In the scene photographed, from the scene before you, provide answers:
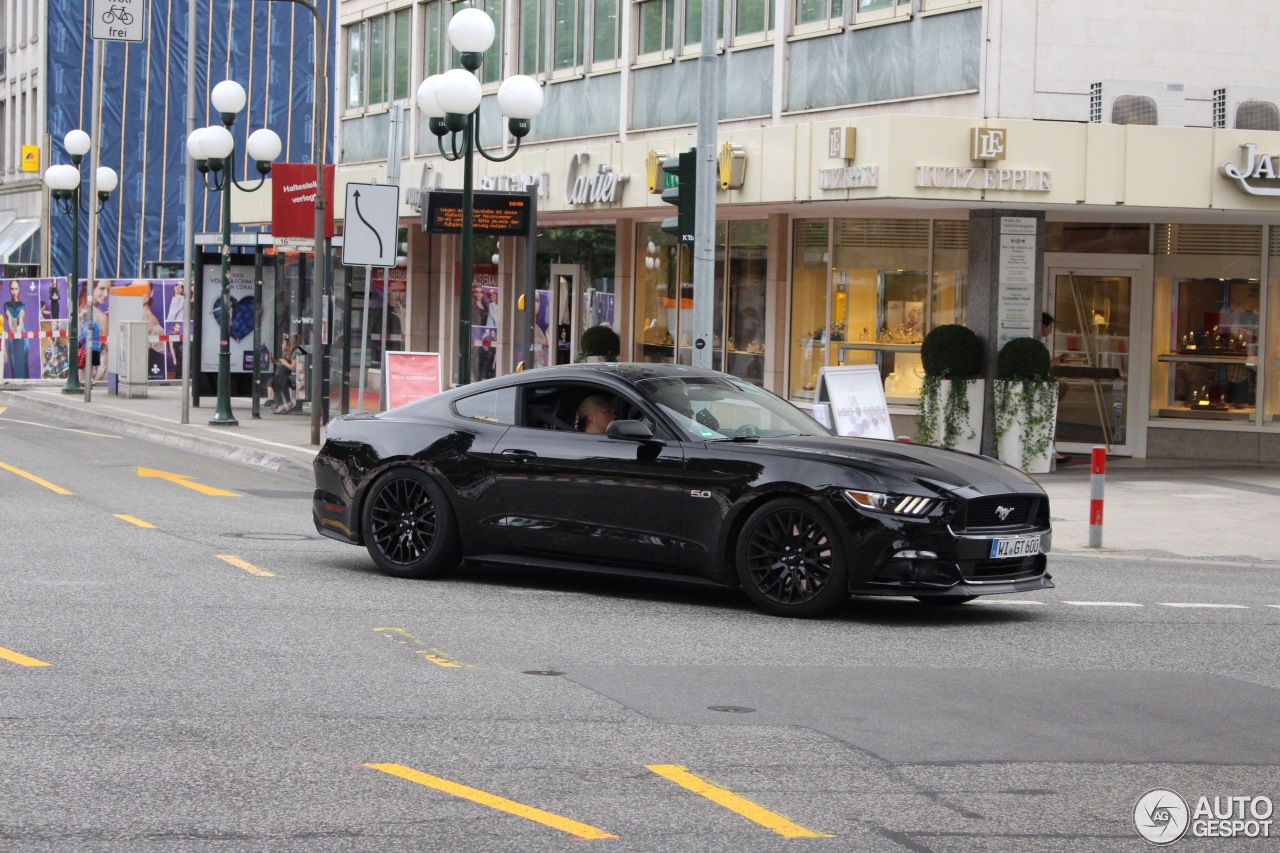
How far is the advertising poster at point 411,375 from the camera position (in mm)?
20219

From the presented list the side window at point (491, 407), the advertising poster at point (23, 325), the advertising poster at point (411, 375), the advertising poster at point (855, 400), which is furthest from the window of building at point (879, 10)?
the advertising poster at point (23, 325)

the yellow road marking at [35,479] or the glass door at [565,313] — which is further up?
the glass door at [565,313]

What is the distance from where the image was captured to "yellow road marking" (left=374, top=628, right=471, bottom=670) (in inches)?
327

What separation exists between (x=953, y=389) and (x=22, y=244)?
48.4 m

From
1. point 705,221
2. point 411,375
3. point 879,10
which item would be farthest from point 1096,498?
point 879,10

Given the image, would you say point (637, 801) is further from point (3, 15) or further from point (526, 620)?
point (3, 15)

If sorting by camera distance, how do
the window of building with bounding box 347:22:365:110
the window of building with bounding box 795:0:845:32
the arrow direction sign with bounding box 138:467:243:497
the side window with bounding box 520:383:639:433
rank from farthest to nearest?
the window of building with bounding box 347:22:365:110, the window of building with bounding box 795:0:845:32, the arrow direction sign with bounding box 138:467:243:497, the side window with bounding box 520:383:639:433

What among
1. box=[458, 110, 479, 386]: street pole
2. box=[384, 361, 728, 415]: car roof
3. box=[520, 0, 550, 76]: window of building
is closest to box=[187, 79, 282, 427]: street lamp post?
box=[520, 0, 550, 76]: window of building

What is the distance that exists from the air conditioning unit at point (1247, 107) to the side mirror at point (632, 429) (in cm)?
1300

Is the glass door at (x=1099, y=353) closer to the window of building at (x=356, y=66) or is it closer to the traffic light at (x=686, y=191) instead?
the traffic light at (x=686, y=191)

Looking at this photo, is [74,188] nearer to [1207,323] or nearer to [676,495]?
[1207,323]

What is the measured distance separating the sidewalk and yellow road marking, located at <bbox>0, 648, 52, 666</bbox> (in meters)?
8.93

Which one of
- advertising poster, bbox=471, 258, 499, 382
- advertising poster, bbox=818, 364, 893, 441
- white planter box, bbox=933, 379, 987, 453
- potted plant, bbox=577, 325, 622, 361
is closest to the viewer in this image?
advertising poster, bbox=818, 364, 893, 441

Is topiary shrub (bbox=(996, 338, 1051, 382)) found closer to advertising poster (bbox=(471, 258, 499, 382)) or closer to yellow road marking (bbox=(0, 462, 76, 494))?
yellow road marking (bbox=(0, 462, 76, 494))
